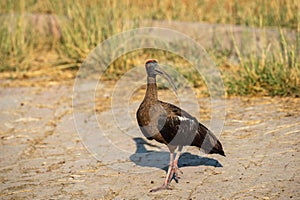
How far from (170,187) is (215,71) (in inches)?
137

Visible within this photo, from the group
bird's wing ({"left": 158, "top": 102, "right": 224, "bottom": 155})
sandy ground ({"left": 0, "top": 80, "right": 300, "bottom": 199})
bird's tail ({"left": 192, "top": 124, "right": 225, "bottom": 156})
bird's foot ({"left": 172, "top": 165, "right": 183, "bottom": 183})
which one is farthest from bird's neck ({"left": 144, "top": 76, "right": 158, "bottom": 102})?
sandy ground ({"left": 0, "top": 80, "right": 300, "bottom": 199})

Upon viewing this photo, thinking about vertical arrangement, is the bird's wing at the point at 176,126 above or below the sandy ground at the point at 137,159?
above

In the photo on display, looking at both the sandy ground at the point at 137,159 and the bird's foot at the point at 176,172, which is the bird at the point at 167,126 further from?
the sandy ground at the point at 137,159

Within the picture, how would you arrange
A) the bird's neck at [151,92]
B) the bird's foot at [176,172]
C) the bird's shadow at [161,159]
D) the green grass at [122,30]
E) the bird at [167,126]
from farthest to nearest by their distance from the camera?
1. the green grass at [122,30]
2. the bird's shadow at [161,159]
3. the bird's foot at [176,172]
4. the bird's neck at [151,92]
5. the bird at [167,126]

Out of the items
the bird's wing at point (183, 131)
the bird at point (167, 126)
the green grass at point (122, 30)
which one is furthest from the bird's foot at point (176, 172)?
the green grass at point (122, 30)

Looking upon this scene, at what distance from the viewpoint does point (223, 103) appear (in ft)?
23.9

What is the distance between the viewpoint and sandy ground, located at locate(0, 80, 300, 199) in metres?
4.95

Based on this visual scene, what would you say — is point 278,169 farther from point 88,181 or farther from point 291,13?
point 291,13

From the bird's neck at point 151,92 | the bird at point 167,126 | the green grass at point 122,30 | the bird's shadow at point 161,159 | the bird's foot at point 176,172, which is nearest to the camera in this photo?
the bird at point 167,126

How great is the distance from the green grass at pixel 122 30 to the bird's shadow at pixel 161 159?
1888 millimetres

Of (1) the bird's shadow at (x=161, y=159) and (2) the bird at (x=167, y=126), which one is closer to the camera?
(2) the bird at (x=167, y=126)

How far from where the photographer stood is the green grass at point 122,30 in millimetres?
7441

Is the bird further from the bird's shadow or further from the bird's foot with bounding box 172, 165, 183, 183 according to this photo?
the bird's shadow

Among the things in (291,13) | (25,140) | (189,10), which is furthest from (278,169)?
(189,10)
